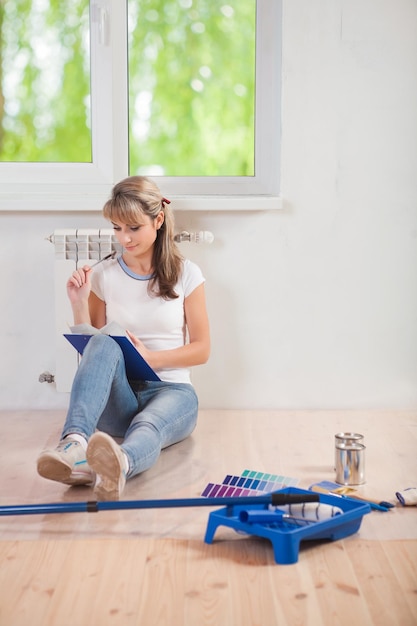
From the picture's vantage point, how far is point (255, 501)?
1668 millimetres

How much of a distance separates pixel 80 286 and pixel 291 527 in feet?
3.49

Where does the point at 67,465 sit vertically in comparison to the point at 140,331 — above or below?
below

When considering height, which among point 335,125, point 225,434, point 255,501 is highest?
point 335,125

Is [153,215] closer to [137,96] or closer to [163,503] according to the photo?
[137,96]

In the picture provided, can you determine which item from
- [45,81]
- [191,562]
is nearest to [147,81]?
[45,81]

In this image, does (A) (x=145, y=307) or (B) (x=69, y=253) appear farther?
(B) (x=69, y=253)

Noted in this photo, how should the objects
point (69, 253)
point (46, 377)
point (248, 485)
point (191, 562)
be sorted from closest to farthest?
point (191, 562)
point (248, 485)
point (69, 253)
point (46, 377)

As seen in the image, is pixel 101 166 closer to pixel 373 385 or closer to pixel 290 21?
pixel 290 21

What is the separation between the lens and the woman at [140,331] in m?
2.10

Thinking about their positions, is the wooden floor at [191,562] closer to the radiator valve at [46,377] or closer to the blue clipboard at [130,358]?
the blue clipboard at [130,358]

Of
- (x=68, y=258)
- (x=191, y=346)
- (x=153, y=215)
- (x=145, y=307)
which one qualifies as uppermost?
(x=153, y=215)

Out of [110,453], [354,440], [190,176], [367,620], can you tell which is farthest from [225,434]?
[367,620]

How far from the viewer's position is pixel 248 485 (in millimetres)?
2043

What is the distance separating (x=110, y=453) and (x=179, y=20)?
1647 millimetres
